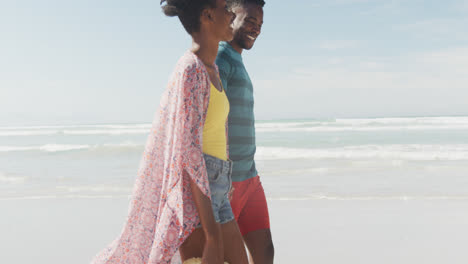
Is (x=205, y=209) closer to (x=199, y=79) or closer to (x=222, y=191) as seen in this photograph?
(x=222, y=191)

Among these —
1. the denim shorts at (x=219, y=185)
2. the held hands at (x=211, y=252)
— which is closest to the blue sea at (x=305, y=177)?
the denim shorts at (x=219, y=185)

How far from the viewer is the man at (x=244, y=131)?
2381mm

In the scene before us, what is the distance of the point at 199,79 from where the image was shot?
1524 millimetres

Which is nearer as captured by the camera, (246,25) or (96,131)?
(246,25)

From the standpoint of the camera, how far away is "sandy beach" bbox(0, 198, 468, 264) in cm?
437

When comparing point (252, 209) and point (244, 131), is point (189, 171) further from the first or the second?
point (252, 209)

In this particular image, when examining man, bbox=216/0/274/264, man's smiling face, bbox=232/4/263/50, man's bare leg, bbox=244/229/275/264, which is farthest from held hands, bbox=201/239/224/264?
man's smiling face, bbox=232/4/263/50

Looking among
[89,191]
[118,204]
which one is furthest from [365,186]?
[89,191]

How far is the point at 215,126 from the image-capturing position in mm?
1665

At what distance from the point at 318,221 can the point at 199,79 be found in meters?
4.21

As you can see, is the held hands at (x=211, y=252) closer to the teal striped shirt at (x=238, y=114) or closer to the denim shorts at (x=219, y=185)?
the denim shorts at (x=219, y=185)

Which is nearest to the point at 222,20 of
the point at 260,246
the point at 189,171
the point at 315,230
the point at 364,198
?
the point at 189,171

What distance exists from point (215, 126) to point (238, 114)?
2.40 feet

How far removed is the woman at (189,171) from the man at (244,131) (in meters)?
0.63
